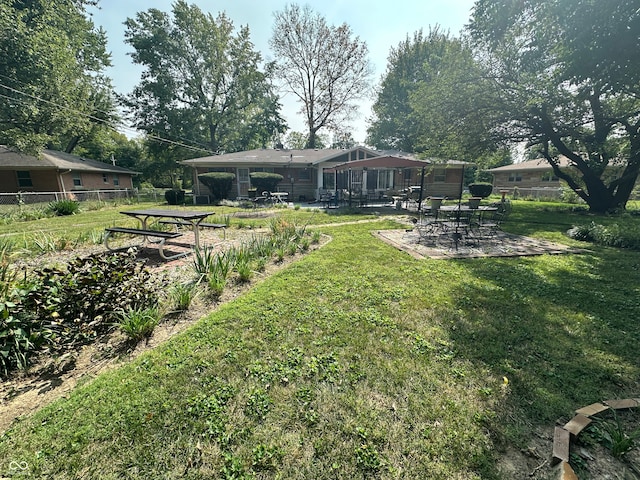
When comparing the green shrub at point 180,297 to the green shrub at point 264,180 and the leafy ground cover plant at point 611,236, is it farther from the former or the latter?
the green shrub at point 264,180

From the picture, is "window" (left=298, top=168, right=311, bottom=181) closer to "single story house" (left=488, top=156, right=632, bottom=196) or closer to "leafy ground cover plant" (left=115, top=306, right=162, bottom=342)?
"single story house" (left=488, top=156, right=632, bottom=196)

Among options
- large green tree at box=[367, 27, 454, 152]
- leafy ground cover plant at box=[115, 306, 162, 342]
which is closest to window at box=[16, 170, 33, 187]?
leafy ground cover plant at box=[115, 306, 162, 342]

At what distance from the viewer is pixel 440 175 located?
22.0 meters

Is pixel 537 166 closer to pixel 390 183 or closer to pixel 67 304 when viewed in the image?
pixel 390 183

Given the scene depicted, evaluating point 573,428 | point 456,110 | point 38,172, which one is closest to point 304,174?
point 456,110

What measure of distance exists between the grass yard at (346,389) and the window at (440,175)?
18.9 meters

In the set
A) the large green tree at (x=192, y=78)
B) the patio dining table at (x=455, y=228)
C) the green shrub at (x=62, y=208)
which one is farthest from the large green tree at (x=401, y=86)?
the green shrub at (x=62, y=208)

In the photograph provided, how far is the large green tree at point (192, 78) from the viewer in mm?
29141

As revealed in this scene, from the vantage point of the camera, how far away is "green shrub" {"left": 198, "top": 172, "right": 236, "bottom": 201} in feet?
62.3

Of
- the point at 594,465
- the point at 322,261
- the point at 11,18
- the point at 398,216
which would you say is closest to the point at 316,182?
the point at 398,216

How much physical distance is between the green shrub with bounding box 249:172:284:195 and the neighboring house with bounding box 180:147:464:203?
136 centimetres

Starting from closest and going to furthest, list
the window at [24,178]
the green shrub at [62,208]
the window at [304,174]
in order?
the green shrub at [62,208] → the window at [24,178] → the window at [304,174]

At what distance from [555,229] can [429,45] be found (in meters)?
35.5

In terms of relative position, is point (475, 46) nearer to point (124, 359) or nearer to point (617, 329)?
point (617, 329)
